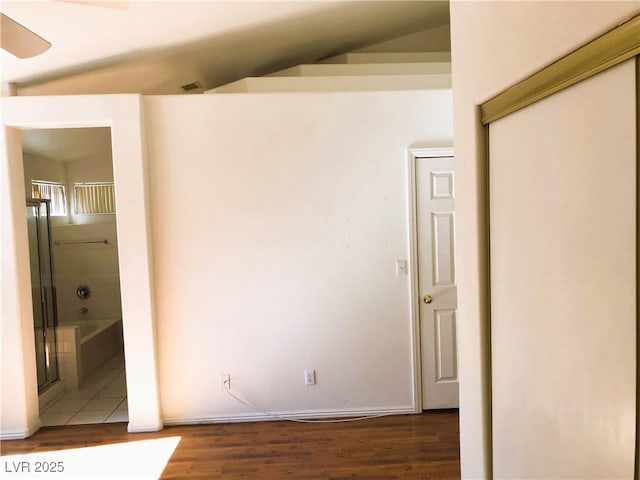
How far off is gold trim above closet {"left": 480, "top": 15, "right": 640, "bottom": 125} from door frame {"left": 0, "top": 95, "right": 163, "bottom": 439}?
2.72 m

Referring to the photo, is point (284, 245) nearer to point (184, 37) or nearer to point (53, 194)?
point (184, 37)

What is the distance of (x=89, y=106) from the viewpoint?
332cm

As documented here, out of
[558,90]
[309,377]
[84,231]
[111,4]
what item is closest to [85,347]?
[84,231]

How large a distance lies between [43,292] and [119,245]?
162 cm

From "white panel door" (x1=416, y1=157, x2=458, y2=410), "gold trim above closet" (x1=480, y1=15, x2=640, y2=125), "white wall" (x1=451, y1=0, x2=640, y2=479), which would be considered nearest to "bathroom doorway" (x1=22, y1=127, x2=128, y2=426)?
"white panel door" (x1=416, y1=157, x2=458, y2=410)

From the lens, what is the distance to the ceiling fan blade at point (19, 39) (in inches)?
70.4

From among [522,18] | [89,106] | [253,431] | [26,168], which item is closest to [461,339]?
[522,18]

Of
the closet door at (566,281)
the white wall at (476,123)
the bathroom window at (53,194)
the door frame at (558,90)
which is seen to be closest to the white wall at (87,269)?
the bathroom window at (53,194)

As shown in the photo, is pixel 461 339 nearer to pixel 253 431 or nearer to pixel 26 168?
pixel 253 431

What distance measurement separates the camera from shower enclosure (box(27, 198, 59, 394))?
4.10 meters

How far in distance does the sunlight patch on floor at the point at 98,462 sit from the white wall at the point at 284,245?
0.41 metres

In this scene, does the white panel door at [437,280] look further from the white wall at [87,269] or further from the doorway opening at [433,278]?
the white wall at [87,269]

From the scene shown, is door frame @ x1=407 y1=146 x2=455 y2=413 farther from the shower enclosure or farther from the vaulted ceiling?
the shower enclosure

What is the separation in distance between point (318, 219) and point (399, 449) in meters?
1.78
